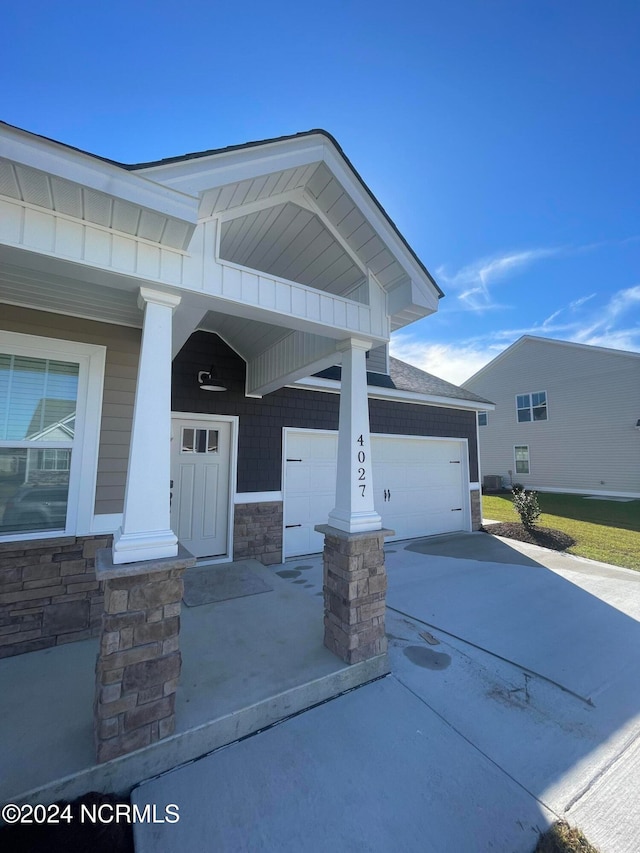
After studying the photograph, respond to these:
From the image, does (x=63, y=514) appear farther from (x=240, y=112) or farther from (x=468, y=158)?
(x=468, y=158)

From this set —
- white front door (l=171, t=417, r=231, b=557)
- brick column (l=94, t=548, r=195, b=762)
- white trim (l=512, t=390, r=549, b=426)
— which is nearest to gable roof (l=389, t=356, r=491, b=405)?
white front door (l=171, t=417, r=231, b=557)

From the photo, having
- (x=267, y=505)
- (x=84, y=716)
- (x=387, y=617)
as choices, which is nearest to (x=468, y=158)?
(x=267, y=505)

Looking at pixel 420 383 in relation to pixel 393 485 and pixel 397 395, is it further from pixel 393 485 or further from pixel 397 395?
pixel 393 485

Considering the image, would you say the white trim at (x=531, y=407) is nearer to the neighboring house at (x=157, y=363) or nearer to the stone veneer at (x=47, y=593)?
the neighboring house at (x=157, y=363)

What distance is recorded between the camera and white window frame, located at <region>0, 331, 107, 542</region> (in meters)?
3.04

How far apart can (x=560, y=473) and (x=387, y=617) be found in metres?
14.8

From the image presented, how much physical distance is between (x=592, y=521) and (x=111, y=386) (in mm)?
11339

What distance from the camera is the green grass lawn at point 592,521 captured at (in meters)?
6.38

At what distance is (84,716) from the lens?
2117 mm

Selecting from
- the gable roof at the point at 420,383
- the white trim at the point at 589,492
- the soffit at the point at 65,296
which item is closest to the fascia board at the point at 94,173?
the soffit at the point at 65,296

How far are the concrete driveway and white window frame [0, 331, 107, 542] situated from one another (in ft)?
6.78

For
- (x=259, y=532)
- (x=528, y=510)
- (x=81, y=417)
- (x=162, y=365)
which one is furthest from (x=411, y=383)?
(x=162, y=365)

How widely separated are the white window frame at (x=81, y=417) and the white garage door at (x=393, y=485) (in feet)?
9.65

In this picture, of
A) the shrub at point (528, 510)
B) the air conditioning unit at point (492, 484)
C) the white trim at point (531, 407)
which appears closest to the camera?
the shrub at point (528, 510)
